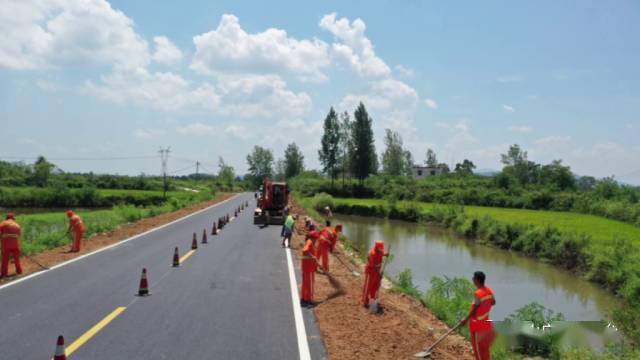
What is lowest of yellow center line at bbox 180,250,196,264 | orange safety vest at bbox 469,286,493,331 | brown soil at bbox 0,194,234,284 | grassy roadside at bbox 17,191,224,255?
yellow center line at bbox 180,250,196,264

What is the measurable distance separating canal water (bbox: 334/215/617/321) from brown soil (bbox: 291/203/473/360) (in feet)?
22.8

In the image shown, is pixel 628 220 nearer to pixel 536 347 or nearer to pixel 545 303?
pixel 545 303

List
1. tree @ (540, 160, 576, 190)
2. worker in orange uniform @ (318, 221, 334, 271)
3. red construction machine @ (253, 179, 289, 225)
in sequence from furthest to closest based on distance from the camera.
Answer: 1. tree @ (540, 160, 576, 190)
2. red construction machine @ (253, 179, 289, 225)
3. worker in orange uniform @ (318, 221, 334, 271)

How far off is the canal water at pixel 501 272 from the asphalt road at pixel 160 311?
391 inches

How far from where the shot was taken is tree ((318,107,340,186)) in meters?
99.6

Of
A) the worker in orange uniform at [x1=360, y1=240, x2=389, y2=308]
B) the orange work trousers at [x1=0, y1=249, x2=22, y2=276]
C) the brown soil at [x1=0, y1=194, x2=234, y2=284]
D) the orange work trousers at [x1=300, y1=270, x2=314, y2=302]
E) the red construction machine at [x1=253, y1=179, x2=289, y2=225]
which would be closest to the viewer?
the worker in orange uniform at [x1=360, y1=240, x2=389, y2=308]

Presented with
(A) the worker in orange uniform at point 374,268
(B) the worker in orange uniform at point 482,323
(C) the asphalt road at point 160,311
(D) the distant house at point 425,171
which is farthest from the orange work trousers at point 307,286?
(D) the distant house at point 425,171

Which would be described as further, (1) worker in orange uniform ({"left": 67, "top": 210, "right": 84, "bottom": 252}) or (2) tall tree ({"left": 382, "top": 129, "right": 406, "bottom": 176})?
(2) tall tree ({"left": 382, "top": 129, "right": 406, "bottom": 176})

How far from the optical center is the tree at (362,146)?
9331 cm

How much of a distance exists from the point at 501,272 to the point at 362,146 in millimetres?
66738

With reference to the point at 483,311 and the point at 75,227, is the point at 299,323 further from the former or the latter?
the point at 75,227

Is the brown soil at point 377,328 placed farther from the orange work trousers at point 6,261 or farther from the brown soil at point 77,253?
the brown soil at point 77,253

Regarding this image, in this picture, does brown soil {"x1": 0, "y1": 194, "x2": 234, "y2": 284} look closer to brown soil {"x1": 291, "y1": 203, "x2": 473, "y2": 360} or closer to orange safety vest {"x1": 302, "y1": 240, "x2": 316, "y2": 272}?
orange safety vest {"x1": 302, "y1": 240, "x2": 316, "y2": 272}

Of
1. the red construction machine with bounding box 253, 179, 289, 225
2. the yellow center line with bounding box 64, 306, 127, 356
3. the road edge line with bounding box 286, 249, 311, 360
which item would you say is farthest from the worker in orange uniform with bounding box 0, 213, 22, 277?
the red construction machine with bounding box 253, 179, 289, 225
